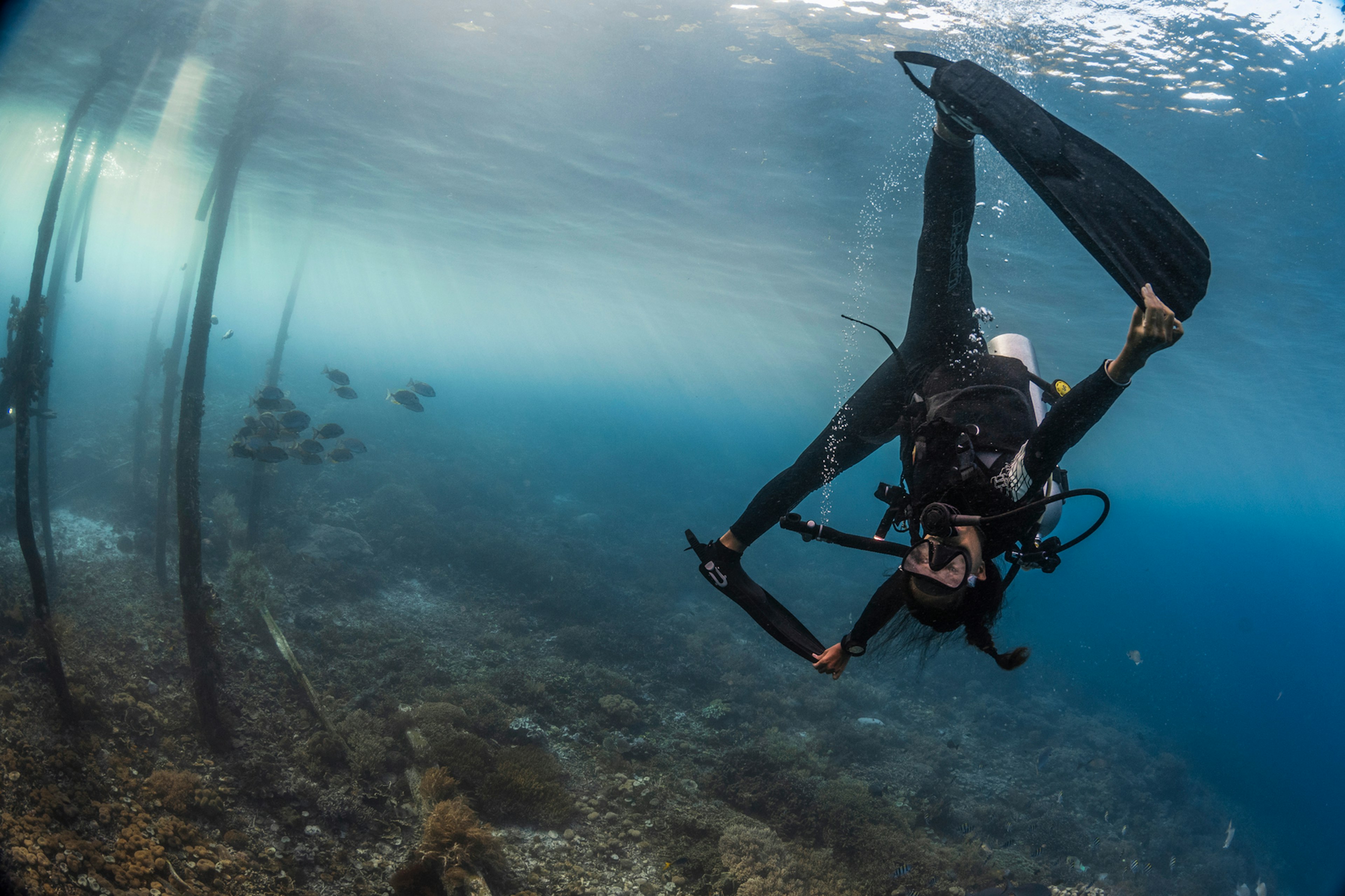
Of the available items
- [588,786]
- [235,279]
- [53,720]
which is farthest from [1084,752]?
[235,279]

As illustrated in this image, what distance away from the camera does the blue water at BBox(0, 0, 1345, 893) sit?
9.06 meters

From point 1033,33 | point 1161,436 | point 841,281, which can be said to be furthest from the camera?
point 1161,436

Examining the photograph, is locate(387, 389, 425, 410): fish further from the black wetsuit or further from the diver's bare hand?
the diver's bare hand

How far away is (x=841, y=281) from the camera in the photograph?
80.3 ft

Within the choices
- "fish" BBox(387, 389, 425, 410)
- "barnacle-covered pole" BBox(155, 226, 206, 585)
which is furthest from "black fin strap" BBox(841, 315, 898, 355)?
"barnacle-covered pole" BBox(155, 226, 206, 585)

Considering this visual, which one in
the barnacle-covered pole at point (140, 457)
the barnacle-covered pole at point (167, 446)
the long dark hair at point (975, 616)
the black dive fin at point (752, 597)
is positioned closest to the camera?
the long dark hair at point (975, 616)

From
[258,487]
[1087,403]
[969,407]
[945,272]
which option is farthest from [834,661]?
[258,487]

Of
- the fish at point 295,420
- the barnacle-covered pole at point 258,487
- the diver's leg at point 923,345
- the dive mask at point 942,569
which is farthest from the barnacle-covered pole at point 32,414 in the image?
the dive mask at point 942,569

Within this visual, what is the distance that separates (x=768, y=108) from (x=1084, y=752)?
17.9 m

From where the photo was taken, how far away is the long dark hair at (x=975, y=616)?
2.41 meters

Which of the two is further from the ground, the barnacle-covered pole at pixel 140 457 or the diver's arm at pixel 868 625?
the diver's arm at pixel 868 625

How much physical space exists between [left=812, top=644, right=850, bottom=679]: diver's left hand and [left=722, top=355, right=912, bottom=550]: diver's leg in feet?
2.53

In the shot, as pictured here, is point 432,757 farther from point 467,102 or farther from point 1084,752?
point 1084,752

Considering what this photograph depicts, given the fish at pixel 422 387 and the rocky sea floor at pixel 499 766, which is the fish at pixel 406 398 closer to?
the fish at pixel 422 387
